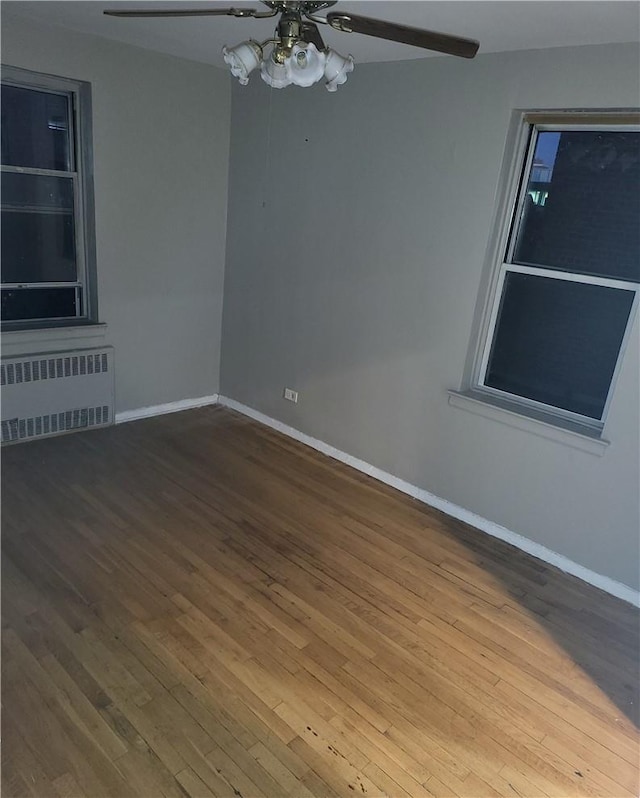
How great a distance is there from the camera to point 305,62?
68.3 inches

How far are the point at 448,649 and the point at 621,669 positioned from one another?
0.74m

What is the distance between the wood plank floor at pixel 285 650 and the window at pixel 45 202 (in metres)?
1.07

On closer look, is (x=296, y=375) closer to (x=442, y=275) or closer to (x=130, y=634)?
(x=442, y=275)


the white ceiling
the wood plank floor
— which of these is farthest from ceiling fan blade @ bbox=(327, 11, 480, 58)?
the wood plank floor

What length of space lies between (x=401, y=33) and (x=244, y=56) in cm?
49

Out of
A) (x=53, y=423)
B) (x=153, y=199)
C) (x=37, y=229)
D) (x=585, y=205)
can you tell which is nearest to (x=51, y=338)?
(x=53, y=423)

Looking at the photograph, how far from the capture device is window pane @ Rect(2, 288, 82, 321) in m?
3.65

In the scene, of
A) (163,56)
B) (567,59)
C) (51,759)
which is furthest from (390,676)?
(163,56)

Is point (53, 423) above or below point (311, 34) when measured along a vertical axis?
below

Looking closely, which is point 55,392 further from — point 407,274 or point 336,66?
point 336,66

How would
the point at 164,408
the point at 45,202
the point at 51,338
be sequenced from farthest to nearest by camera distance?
the point at 164,408 < the point at 51,338 < the point at 45,202

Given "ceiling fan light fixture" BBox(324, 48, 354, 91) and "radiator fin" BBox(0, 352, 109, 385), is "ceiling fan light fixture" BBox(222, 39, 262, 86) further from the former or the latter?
"radiator fin" BBox(0, 352, 109, 385)

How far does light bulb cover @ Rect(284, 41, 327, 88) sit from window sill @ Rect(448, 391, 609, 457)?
2.01 metres

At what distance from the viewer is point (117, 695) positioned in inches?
79.8
